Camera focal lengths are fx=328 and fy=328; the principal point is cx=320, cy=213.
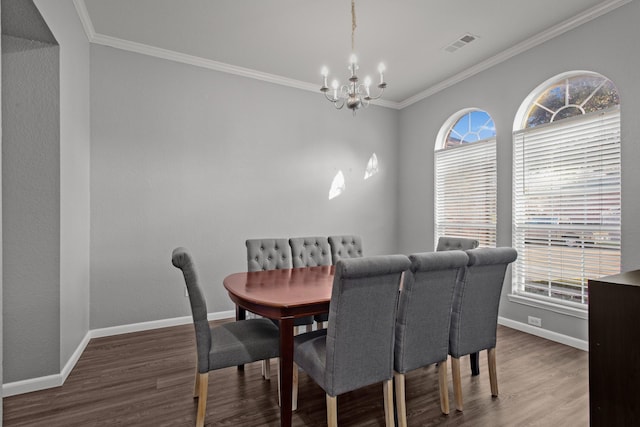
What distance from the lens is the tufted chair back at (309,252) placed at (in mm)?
3281

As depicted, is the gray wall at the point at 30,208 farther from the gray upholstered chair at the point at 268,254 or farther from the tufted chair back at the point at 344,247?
the tufted chair back at the point at 344,247

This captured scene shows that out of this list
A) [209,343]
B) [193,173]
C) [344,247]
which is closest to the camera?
[209,343]

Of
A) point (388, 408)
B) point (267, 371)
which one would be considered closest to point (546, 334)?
point (388, 408)

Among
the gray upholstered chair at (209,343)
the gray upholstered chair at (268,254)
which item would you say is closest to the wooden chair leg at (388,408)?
the gray upholstered chair at (209,343)

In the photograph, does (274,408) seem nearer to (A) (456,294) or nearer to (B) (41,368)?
(A) (456,294)

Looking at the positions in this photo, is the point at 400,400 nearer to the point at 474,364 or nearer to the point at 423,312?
the point at 423,312

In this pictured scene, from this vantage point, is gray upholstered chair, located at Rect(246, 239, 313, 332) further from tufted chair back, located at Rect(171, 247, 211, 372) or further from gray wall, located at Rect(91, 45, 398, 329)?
tufted chair back, located at Rect(171, 247, 211, 372)

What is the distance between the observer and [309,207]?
450cm

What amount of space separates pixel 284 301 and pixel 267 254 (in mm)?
1279

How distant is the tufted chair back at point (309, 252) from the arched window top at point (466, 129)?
2.44 metres

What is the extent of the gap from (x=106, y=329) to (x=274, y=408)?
7.34 ft

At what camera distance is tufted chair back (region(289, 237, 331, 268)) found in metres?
3.28

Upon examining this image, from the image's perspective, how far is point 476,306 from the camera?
2176mm

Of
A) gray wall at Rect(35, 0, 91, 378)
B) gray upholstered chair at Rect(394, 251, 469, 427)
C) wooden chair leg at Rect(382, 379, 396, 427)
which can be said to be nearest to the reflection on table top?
gray upholstered chair at Rect(394, 251, 469, 427)
